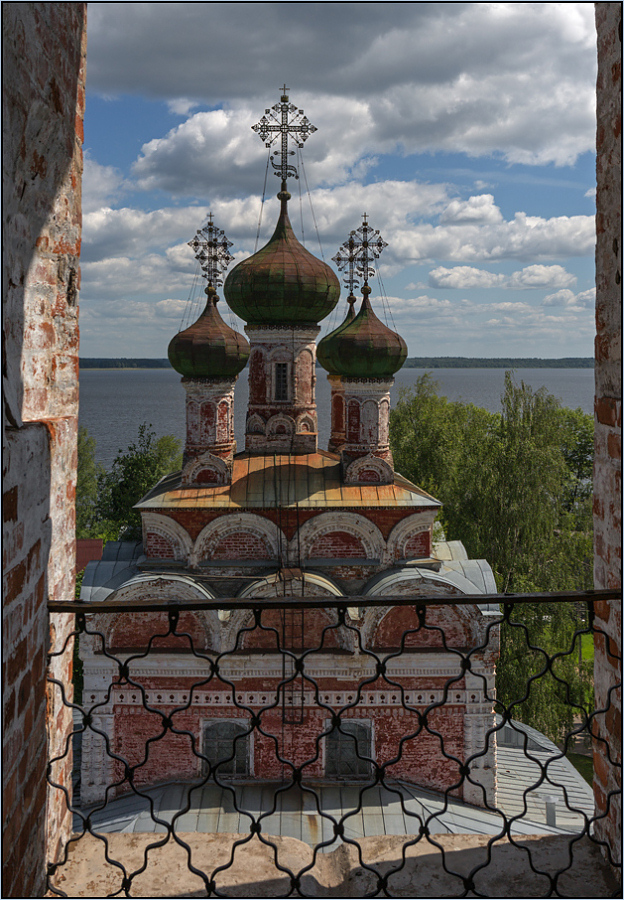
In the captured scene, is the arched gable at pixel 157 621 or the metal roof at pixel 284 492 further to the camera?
the metal roof at pixel 284 492

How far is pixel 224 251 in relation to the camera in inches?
567

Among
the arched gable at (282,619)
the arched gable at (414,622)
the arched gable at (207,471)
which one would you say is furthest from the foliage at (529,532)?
the arched gable at (207,471)

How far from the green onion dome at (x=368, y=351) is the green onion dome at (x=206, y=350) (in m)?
1.94

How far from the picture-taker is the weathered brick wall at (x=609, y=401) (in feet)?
7.75

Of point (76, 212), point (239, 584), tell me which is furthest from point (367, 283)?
point (76, 212)

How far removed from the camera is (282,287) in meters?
13.7

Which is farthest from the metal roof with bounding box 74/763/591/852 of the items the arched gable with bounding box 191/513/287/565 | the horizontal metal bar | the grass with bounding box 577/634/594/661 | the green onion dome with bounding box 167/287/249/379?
the grass with bounding box 577/634/594/661

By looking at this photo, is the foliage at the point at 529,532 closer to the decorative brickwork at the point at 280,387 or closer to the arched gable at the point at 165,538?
the decorative brickwork at the point at 280,387

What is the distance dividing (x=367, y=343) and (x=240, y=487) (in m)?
3.52

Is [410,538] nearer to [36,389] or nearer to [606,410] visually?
[606,410]

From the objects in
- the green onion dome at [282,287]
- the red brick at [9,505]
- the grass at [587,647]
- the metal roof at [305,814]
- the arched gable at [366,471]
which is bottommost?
the grass at [587,647]

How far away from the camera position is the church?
10305 mm

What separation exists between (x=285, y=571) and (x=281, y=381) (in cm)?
470

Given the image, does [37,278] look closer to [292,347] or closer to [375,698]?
[375,698]
